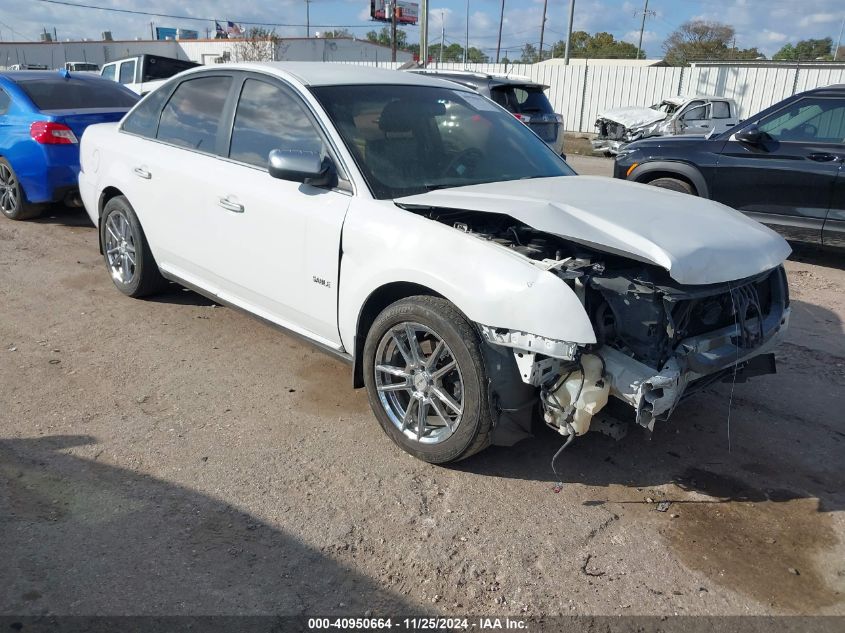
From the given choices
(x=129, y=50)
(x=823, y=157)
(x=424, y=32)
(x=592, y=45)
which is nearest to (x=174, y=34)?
(x=129, y=50)

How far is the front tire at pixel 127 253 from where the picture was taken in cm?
527

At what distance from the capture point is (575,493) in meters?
3.35

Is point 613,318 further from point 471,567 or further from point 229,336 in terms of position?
point 229,336

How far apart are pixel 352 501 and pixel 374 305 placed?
1005 millimetres

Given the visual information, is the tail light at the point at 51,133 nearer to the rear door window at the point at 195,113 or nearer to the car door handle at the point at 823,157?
the rear door window at the point at 195,113

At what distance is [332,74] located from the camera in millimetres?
4293

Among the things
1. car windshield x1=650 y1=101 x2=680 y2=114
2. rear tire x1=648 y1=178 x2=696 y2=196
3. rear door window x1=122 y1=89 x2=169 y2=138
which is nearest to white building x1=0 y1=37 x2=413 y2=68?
car windshield x1=650 y1=101 x2=680 y2=114

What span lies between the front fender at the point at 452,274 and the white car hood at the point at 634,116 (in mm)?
17103

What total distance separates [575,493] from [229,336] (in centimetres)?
282

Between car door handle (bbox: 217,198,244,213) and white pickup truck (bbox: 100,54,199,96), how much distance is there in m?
11.9

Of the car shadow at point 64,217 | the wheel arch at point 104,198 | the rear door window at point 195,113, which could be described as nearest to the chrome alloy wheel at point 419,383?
the rear door window at point 195,113

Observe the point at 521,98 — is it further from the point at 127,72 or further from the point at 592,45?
the point at 592,45

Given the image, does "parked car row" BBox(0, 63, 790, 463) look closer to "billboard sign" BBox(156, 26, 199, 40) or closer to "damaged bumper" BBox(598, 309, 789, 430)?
"damaged bumper" BBox(598, 309, 789, 430)

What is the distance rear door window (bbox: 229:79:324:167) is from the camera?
3.97 m
